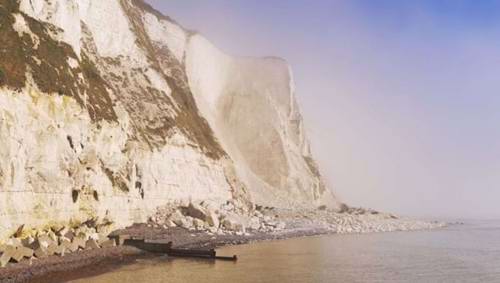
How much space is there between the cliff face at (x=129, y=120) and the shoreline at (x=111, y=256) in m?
2.22

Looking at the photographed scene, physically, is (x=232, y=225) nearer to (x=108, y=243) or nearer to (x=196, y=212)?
(x=196, y=212)

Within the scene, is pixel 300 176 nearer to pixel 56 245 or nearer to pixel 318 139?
pixel 318 139

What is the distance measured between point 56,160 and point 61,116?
286 centimetres

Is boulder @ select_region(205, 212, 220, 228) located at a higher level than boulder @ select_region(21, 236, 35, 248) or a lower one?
higher

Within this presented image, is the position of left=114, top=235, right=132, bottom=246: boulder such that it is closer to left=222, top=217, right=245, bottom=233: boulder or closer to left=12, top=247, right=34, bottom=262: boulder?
left=12, top=247, right=34, bottom=262: boulder

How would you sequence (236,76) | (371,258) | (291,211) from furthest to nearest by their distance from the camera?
1. (236,76)
2. (291,211)
3. (371,258)

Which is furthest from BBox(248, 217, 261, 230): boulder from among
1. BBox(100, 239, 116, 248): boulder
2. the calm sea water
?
BBox(100, 239, 116, 248): boulder

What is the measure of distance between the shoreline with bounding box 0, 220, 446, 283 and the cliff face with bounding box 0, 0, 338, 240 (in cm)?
222

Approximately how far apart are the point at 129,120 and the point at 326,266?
2336 cm

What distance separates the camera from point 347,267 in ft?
102

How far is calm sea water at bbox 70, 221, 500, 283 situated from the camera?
26891 mm

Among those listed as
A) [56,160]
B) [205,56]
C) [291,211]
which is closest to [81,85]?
[56,160]

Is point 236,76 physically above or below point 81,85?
above

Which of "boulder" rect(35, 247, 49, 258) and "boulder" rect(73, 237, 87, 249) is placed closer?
"boulder" rect(35, 247, 49, 258)
